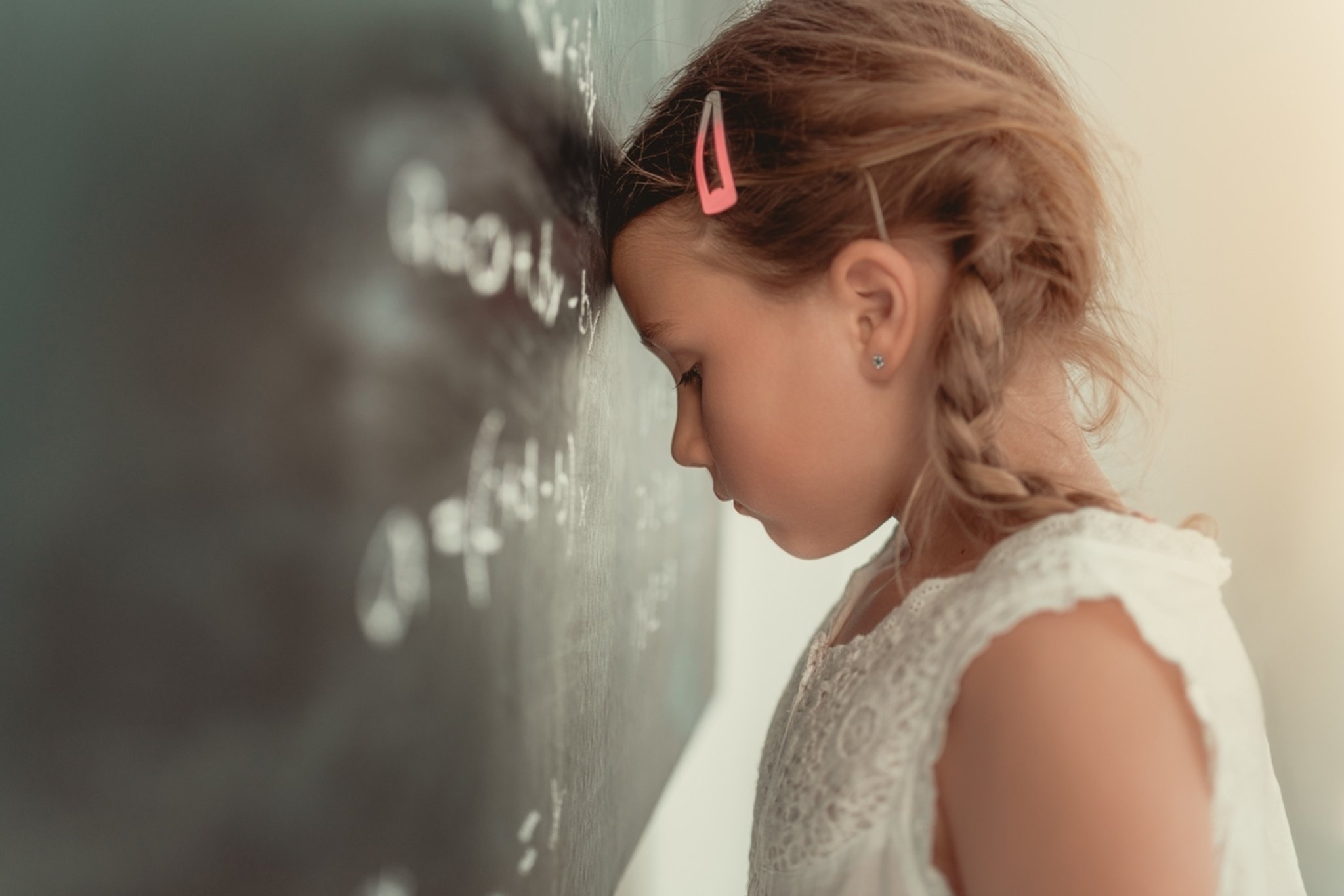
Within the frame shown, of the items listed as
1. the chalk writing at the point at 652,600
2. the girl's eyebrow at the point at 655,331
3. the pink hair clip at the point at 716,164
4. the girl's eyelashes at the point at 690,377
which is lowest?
the chalk writing at the point at 652,600

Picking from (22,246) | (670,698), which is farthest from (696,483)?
(22,246)

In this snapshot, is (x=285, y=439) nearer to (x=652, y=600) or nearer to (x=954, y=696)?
(x=954, y=696)

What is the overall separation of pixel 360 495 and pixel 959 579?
35 cm

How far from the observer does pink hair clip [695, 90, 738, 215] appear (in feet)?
2.05

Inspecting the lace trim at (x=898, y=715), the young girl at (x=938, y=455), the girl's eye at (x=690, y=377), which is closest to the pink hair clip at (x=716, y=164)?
the young girl at (x=938, y=455)

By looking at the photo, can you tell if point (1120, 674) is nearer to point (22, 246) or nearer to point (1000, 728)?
point (1000, 728)

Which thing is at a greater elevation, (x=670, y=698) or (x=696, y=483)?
(x=696, y=483)

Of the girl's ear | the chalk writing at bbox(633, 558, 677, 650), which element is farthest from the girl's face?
the chalk writing at bbox(633, 558, 677, 650)

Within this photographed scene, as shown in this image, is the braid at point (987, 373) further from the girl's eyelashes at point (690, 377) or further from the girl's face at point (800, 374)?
the girl's eyelashes at point (690, 377)

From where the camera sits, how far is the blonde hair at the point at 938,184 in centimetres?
57

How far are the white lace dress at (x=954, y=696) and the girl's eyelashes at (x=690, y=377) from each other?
0.20 metres

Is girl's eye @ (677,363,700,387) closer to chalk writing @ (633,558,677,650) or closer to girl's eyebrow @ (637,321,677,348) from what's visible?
girl's eyebrow @ (637,321,677,348)

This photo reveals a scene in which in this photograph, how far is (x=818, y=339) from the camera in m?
0.62

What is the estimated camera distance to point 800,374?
0.63 meters
